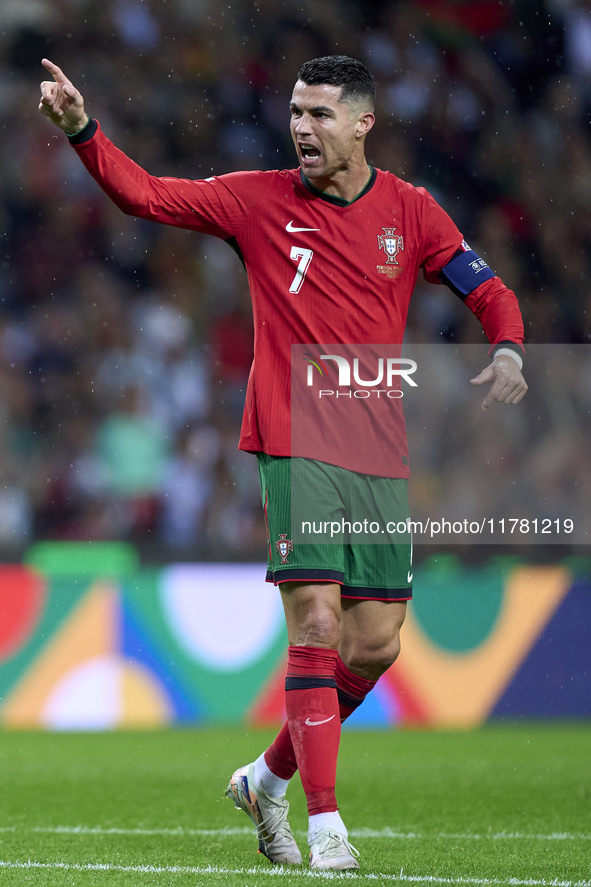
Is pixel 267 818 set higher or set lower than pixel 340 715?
lower

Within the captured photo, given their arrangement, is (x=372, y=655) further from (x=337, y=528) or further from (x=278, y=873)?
A: (x=278, y=873)

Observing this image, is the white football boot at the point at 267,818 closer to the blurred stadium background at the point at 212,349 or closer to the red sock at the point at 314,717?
the red sock at the point at 314,717

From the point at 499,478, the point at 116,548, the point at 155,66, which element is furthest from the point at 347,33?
the point at 116,548

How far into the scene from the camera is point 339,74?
3.33 metres

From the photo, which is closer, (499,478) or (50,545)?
(50,545)

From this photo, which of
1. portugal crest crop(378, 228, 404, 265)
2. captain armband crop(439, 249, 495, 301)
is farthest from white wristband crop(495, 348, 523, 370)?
portugal crest crop(378, 228, 404, 265)

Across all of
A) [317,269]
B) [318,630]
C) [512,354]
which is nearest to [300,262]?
[317,269]

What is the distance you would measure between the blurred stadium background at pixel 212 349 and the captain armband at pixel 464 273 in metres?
3.42

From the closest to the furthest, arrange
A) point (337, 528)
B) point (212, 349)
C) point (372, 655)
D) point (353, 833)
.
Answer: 1. point (337, 528)
2. point (372, 655)
3. point (353, 833)
4. point (212, 349)

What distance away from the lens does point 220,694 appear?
6.48 metres

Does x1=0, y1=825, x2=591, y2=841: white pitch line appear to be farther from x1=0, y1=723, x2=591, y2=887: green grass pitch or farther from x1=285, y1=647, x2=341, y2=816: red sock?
x1=285, y1=647, x2=341, y2=816: red sock

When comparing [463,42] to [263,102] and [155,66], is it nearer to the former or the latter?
[263,102]

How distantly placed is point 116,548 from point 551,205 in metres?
5.08

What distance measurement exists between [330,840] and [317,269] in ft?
4.91
